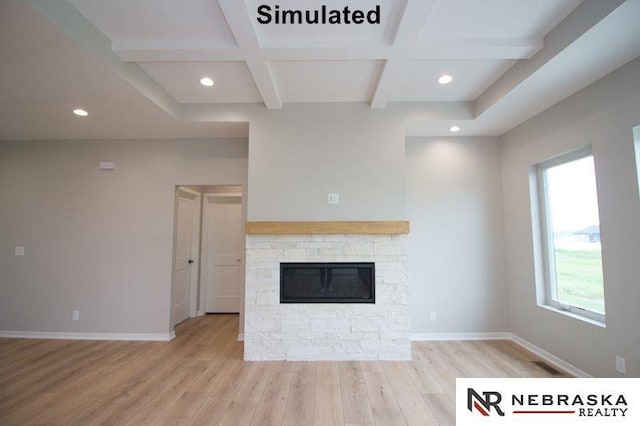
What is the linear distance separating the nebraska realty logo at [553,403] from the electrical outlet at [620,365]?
0.88 feet

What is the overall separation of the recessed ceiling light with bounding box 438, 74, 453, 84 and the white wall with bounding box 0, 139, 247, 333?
Result: 2.45 m

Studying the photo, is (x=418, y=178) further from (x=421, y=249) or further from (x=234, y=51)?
(x=234, y=51)

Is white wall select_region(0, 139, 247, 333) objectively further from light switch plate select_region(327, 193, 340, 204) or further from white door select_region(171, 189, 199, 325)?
light switch plate select_region(327, 193, 340, 204)

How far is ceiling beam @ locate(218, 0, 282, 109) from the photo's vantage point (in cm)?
192

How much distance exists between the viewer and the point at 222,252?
16.8ft

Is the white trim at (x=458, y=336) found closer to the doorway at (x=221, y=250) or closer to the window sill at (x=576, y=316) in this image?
the window sill at (x=576, y=316)

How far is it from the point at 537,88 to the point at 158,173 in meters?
4.37

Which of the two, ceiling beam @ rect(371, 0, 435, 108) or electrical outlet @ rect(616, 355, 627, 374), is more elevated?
ceiling beam @ rect(371, 0, 435, 108)

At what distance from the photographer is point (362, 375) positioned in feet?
9.03

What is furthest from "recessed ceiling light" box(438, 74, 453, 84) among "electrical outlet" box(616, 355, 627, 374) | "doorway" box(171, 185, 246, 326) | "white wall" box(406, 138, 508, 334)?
"doorway" box(171, 185, 246, 326)

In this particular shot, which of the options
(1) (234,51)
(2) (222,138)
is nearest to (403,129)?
(1) (234,51)

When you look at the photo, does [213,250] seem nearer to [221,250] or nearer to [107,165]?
[221,250]

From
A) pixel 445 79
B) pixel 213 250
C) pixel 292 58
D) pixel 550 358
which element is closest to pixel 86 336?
pixel 213 250

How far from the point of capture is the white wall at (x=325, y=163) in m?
3.23
